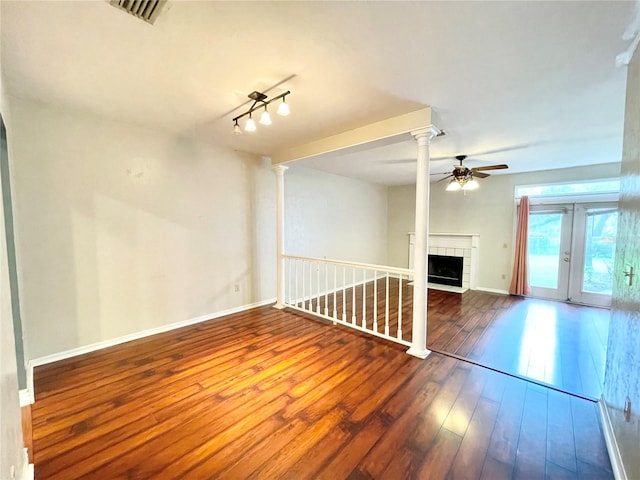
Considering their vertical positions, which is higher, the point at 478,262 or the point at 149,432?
the point at 478,262

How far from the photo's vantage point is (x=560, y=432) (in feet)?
6.08

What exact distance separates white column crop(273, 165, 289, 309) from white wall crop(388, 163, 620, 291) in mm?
4005

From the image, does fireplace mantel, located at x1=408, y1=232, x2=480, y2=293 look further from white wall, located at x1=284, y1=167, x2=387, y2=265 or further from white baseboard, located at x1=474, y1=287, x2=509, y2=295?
white wall, located at x1=284, y1=167, x2=387, y2=265

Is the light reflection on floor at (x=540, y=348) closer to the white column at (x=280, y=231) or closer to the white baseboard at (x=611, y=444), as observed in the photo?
the white baseboard at (x=611, y=444)

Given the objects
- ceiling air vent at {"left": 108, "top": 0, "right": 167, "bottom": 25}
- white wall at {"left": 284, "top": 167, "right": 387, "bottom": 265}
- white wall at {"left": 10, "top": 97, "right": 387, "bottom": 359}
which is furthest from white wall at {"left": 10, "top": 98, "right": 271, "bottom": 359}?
ceiling air vent at {"left": 108, "top": 0, "right": 167, "bottom": 25}

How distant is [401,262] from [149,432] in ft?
21.2

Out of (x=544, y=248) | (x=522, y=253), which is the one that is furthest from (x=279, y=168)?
(x=544, y=248)

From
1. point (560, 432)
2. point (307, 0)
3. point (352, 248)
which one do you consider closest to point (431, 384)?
point (560, 432)

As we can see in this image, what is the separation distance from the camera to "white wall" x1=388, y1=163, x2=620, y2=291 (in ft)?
17.7

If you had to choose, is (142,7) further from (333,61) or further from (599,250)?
(599,250)

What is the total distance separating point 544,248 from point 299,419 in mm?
5883

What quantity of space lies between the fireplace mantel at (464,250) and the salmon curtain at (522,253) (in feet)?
2.48

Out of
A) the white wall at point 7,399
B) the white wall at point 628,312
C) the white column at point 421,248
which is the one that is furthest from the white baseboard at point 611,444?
the white wall at point 7,399

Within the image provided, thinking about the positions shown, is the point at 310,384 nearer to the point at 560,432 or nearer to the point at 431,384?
the point at 431,384
